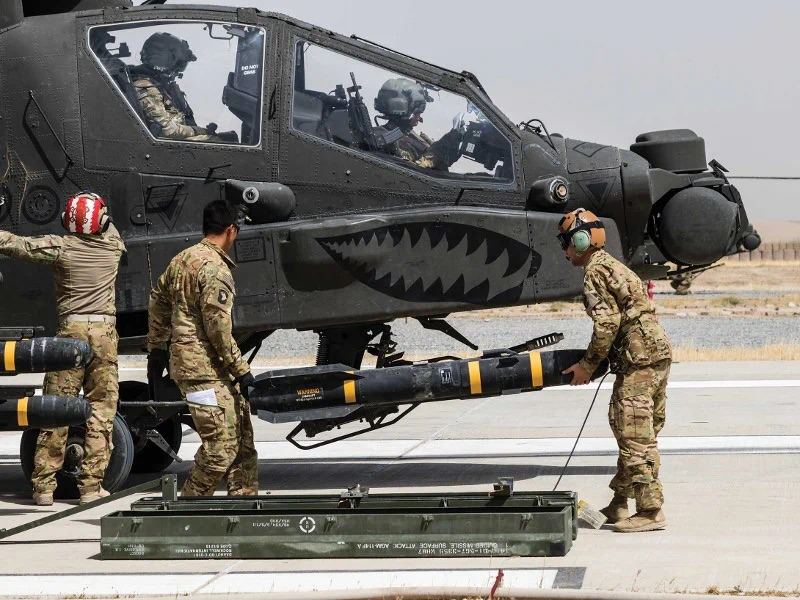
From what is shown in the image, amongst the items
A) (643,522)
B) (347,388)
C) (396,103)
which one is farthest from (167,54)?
(643,522)

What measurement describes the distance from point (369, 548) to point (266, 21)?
154 inches

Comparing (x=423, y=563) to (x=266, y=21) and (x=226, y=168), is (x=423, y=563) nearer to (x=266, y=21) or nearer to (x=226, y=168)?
(x=226, y=168)

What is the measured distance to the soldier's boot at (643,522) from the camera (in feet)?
22.5

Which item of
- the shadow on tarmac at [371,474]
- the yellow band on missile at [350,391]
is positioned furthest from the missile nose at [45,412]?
the yellow band on missile at [350,391]

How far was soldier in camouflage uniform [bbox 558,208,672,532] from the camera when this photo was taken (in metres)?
6.91

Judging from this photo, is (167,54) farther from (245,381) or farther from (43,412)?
(43,412)

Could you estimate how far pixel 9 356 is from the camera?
7.27m

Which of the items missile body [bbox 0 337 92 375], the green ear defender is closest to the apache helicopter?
the green ear defender

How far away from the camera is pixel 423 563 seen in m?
6.19

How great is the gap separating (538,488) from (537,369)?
1077 millimetres

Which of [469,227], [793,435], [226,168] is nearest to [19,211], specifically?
[226,168]

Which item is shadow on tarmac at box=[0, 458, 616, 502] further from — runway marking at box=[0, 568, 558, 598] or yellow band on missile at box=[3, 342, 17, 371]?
runway marking at box=[0, 568, 558, 598]

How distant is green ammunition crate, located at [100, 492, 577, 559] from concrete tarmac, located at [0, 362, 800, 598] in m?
0.07

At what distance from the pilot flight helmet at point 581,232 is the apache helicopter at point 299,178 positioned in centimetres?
105
